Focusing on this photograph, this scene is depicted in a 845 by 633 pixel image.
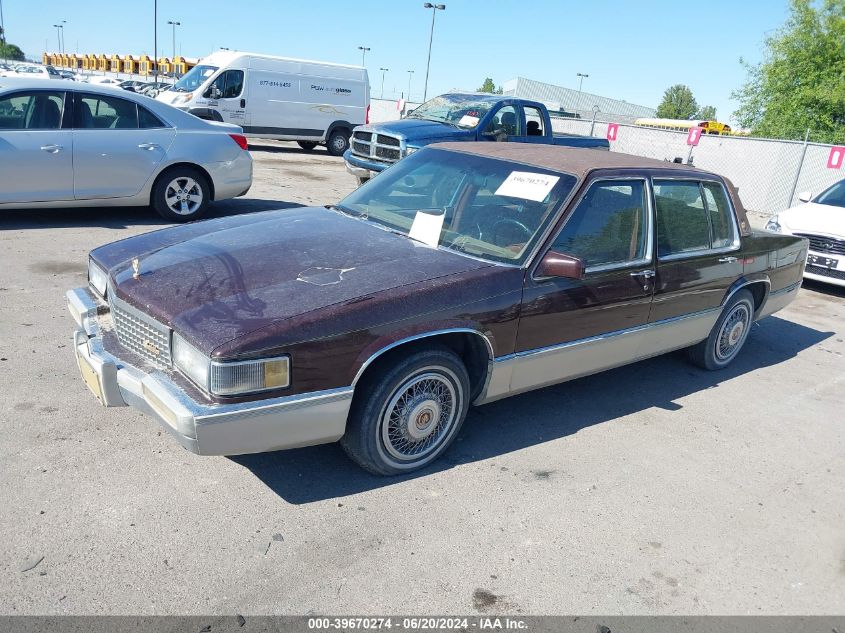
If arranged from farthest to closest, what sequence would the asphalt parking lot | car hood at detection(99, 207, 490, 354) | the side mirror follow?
1. the side mirror
2. car hood at detection(99, 207, 490, 354)
3. the asphalt parking lot

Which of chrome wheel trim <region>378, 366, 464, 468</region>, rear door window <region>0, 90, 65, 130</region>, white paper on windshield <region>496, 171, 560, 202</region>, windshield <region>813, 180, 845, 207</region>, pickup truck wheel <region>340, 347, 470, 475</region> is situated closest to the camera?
pickup truck wheel <region>340, 347, 470, 475</region>

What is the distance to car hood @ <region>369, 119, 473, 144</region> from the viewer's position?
1183cm

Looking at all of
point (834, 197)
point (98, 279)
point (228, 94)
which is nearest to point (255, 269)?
point (98, 279)

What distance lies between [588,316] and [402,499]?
1.59 m

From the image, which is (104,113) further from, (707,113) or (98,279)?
(707,113)

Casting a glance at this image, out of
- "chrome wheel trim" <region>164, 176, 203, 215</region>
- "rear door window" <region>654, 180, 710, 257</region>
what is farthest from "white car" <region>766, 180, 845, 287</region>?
"chrome wheel trim" <region>164, 176, 203, 215</region>

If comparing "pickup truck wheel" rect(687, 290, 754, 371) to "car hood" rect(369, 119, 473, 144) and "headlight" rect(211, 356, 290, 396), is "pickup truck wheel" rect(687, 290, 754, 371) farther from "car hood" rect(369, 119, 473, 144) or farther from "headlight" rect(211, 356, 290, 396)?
"car hood" rect(369, 119, 473, 144)

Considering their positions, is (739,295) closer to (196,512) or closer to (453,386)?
(453,386)

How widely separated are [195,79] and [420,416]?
18.0 m

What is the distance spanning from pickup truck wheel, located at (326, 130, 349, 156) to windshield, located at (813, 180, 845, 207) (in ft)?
44.2

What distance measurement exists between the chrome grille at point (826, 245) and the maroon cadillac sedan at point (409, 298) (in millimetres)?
4477

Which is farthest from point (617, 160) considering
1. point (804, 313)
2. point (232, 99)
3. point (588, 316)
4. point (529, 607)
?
point (232, 99)

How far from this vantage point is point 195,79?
62.5ft

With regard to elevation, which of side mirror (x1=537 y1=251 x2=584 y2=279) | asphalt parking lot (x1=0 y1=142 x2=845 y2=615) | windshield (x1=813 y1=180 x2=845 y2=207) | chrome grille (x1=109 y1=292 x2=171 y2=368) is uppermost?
windshield (x1=813 y1=180 x2=845 y2=207)
